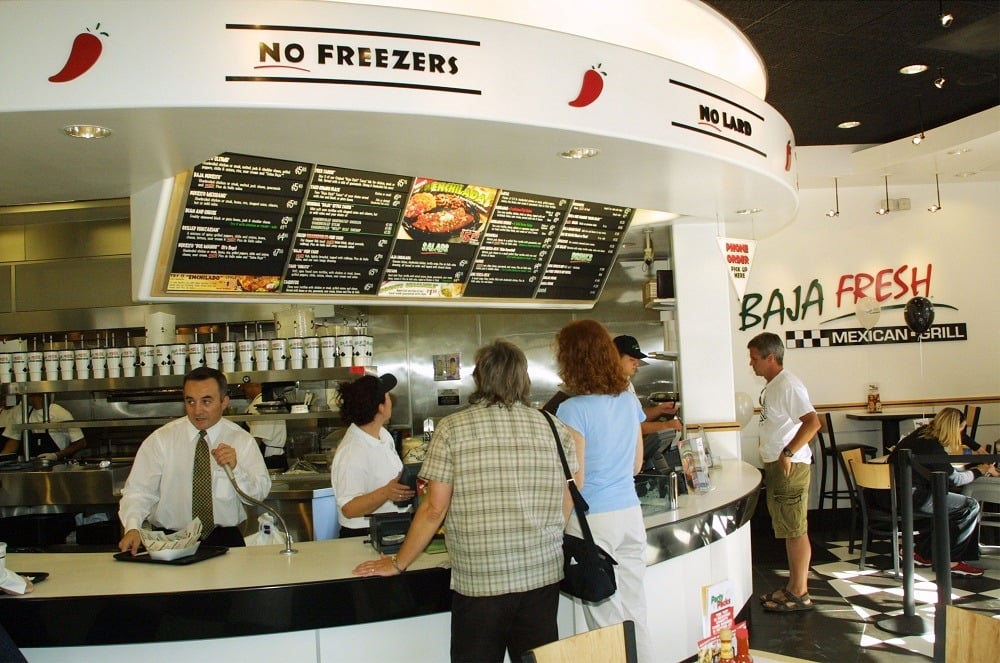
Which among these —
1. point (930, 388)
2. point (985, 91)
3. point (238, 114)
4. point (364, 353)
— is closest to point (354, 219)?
point (364, 353)

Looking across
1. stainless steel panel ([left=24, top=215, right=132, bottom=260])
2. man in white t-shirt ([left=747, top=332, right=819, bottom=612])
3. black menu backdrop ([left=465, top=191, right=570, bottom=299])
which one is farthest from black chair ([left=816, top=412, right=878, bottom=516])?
stainless steel panel ([left=24, top=215, right=132, bottom=260])

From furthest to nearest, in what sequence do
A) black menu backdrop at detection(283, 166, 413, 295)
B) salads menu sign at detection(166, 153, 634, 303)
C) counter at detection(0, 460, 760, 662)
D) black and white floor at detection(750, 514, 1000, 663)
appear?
1. black and white floor at detection(750, 514, 1000, 663)
2. black menu backdrop at detection(283, 166, 413, 295)
3. salads menu sign at detection(166, 153, 634, 303)
4. counter at detection(0, 460, 760, 662)

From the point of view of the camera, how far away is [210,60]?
113 inches

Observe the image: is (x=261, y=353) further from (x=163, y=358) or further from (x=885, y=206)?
(x=885, y=206)

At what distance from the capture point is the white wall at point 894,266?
8.84 m

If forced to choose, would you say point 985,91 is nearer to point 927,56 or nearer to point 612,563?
point 927,56

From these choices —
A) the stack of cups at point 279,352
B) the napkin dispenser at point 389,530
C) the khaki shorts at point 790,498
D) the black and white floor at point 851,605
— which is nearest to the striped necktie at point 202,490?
the napkin dispenser at point 389,530

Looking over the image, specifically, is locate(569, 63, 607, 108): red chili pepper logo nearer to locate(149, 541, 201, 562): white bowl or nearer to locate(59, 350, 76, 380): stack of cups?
locate(149, 541, 201, 562): white bowl

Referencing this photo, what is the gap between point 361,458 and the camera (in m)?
3.60

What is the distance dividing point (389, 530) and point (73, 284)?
4714 millimetres

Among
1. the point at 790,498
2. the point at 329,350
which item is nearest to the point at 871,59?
the point at 790,498

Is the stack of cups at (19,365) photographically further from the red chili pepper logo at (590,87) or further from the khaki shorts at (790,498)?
the khaki shorts at (790,498)

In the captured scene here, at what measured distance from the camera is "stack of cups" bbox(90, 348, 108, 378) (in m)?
5.64

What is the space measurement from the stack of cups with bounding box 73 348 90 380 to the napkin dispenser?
3397 mm
